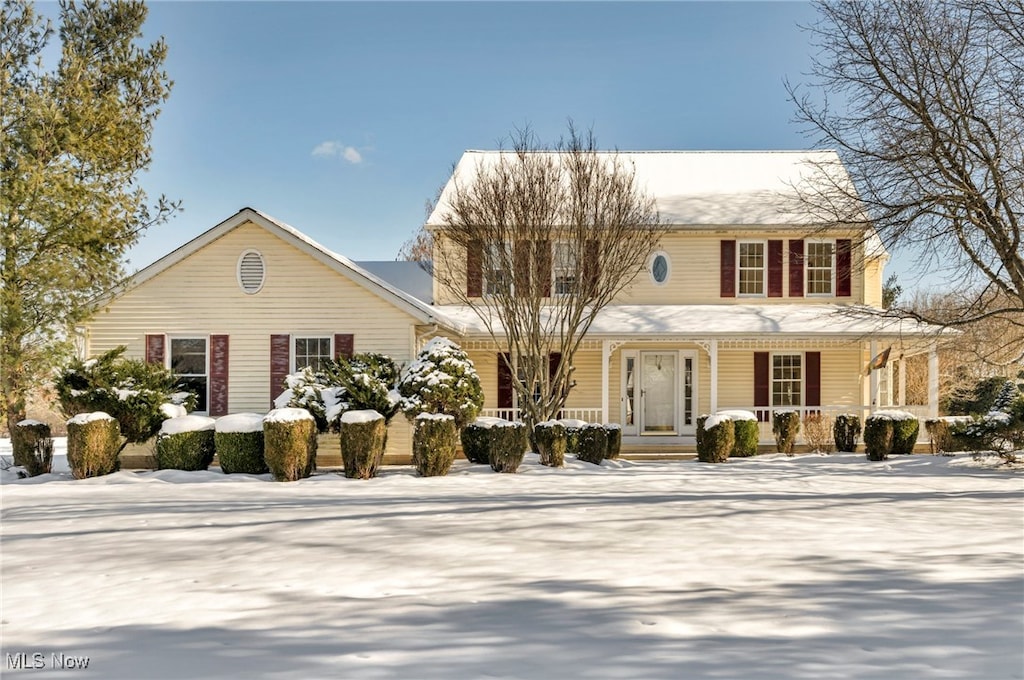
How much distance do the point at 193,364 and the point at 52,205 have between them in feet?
14.5

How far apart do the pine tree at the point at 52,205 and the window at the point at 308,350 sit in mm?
4159

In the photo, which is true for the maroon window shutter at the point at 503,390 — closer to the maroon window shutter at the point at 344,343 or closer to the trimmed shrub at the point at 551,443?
the maroon window shutter at the point at 344,343

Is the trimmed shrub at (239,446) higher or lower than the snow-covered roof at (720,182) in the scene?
lower

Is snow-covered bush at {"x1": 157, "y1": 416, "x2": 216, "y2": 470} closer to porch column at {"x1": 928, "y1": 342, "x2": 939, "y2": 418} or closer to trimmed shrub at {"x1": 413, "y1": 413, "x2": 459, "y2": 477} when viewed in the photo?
trimmed shrub at {"x1": 413, "y1": 413, "x2": 459, "y2": 477}

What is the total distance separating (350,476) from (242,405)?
4816mm

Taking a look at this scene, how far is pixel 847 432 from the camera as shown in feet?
62.4

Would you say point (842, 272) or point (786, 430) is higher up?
point (842, 272)

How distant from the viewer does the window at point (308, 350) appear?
1841 cm

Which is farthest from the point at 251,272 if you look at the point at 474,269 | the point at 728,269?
the point at 728,269

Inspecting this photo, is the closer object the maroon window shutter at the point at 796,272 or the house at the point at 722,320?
the house at the point at 722,320

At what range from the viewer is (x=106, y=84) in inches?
801

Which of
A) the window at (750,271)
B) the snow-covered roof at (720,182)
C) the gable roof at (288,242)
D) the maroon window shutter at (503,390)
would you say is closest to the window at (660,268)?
the snow-covered roof at (720,182)

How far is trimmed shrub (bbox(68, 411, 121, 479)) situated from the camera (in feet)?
47.7

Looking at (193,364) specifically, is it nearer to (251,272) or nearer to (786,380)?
(251,272)
